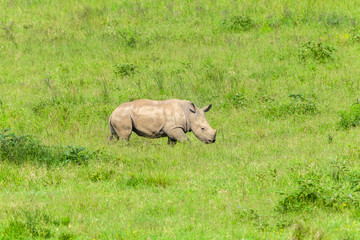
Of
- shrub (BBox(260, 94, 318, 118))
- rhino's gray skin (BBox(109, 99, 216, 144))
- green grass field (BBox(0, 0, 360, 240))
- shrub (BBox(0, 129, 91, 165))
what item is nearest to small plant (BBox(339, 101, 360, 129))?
green grass field (BBox(0, 0, 360, 240))

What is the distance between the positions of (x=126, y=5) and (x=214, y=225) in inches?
699

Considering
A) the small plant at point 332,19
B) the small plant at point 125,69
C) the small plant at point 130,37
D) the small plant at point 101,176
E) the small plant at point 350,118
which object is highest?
the small plant at point 332,19

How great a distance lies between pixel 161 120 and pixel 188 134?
1.93m

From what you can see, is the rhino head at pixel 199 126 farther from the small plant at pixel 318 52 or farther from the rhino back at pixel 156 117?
the small plant at pixel 318 52

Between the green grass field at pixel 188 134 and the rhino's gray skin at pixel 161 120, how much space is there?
375mm

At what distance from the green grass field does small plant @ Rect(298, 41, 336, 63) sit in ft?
0.17

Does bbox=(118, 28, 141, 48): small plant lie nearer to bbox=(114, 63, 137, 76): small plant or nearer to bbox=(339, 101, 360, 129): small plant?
bbox=(114, 63, 137, 76): small plant

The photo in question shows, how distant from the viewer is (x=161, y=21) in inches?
831

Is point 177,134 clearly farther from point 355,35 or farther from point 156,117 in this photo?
point 355,35

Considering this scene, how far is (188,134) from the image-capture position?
42.1ft

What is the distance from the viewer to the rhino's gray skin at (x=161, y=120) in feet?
36.2

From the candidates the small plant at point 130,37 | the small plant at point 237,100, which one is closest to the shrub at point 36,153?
the small plant at point 237,100

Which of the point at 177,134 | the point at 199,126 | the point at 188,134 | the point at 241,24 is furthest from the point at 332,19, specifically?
the point at 177,134

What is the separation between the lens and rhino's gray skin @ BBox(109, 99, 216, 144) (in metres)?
11.0
